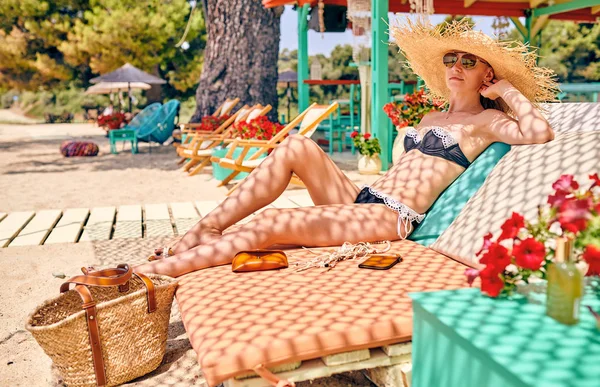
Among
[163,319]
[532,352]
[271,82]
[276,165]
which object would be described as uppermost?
[271,82]

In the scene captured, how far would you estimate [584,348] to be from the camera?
1.20 meters

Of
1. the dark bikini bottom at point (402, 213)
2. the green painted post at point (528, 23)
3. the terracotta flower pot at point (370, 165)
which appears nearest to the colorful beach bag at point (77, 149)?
the terracotta flower pot at point (370, 165)

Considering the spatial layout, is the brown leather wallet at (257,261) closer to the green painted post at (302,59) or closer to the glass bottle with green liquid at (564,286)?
the glass bottle with green liquid at (564,286)

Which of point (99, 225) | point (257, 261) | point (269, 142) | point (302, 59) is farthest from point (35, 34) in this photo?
point (257, 261)

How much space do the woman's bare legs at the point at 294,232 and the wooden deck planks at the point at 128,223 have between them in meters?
2.03

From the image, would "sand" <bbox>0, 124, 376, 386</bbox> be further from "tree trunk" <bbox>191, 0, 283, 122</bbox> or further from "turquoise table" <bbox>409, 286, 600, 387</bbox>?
"tree trunk" <bbox>191, 0, 283, 122</bbox>

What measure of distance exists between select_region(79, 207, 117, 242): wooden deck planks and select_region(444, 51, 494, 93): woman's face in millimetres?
2894

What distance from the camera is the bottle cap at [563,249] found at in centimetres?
131

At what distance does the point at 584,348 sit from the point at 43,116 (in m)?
35.3

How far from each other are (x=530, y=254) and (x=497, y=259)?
92mm

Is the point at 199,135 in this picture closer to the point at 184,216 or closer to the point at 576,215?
the point at 184,216

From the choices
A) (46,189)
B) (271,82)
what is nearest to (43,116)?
(271,82)

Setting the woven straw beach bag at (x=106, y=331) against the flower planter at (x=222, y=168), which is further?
the flower planter at (x=222, y=168)

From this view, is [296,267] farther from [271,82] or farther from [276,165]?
[271,82]
